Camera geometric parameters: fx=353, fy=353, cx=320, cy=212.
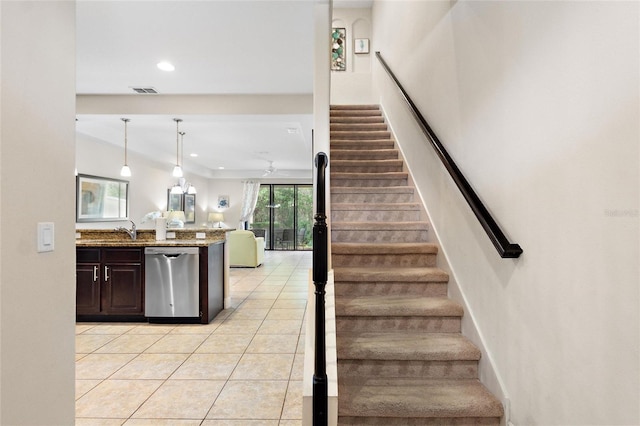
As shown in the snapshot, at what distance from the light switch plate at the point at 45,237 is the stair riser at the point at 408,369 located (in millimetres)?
1525

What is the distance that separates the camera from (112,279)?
13.5 feet

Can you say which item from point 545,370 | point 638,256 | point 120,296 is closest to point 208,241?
point 120,296

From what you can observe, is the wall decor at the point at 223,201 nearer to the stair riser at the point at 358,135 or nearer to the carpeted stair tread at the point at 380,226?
the stair riser at the point at 358,135

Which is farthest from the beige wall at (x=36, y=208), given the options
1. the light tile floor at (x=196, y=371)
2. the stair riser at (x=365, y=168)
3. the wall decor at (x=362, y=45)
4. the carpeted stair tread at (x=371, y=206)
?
the wall decor at (x=362, y=45)

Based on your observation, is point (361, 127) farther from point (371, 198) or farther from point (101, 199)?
point (101, 199)

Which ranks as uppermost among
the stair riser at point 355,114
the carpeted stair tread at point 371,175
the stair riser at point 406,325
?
the stair riser at point 355,114

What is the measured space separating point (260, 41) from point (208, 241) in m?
2.36

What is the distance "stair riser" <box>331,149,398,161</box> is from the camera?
161 inches

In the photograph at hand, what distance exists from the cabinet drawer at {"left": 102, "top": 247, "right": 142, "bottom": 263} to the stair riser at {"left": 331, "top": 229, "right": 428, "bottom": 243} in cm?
249

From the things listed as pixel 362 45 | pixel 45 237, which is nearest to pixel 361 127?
pixel 362 45

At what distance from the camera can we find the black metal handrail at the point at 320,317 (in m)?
1.45

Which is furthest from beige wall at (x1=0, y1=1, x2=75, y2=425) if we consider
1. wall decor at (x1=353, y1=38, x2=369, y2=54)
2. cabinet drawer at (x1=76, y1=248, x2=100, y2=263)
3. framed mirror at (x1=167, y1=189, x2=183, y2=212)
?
framed mirror at (x1=167, y1=189, x2=183, y2=212)

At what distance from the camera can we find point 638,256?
3.54 ft

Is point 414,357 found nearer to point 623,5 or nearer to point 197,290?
point 623,5
